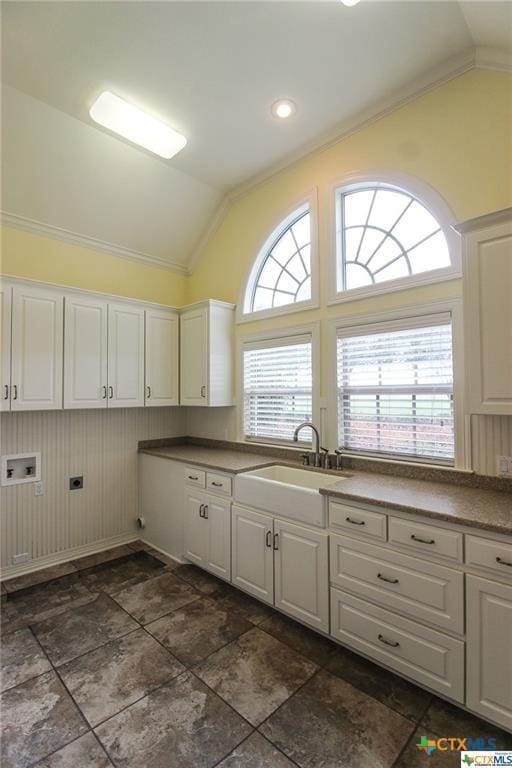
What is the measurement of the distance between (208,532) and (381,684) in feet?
5.15

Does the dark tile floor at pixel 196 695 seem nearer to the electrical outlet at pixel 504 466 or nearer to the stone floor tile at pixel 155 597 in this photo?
the stone floor tile at pixel 155 597

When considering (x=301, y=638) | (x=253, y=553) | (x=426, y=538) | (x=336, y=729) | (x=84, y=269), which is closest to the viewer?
(x=336, y=729)

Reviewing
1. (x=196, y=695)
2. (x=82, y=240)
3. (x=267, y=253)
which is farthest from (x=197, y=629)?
(x=82, y=240)

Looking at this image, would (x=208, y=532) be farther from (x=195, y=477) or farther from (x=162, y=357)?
(x=162, y=357)

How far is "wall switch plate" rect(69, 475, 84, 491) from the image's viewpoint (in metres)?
3.44

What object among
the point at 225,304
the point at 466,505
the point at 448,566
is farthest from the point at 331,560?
the point at 225,304

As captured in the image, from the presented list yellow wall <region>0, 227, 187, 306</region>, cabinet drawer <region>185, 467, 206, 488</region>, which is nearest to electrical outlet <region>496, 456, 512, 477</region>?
cabinet drawer <region>185, 467, 206, 488</region>

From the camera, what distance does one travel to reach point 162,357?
3828mm

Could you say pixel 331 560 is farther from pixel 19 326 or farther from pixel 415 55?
pixel 415 55

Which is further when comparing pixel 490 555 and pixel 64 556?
pixel 64 556

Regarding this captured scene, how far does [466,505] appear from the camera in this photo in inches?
74.2

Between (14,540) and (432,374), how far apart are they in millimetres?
3602

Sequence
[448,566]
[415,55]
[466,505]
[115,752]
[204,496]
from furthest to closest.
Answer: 1. [204,496]
2. [415,55]
3. [466,505]
4. [448,566]
5. [115,752]

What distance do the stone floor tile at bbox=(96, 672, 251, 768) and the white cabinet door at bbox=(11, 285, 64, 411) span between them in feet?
7.15
